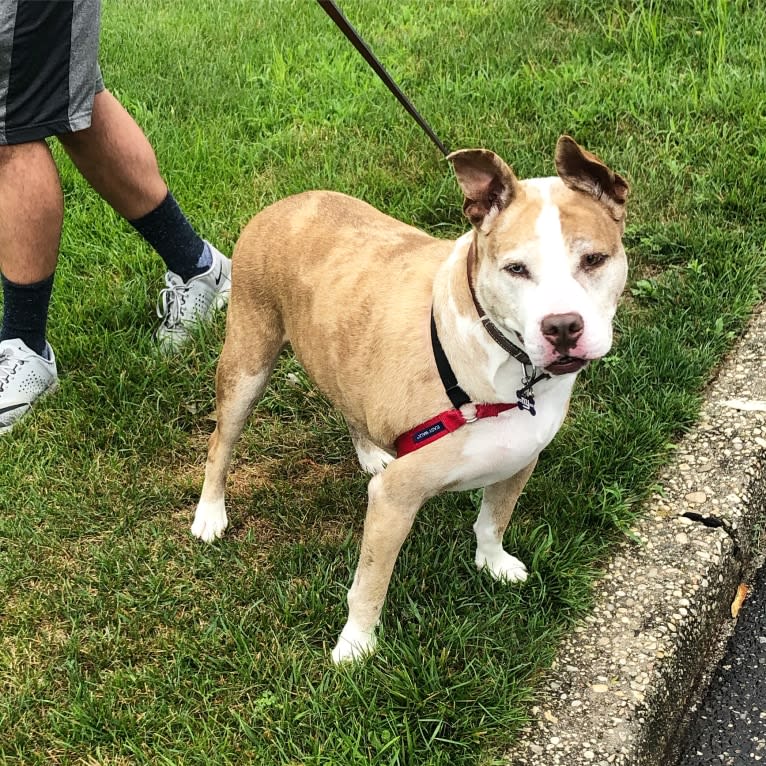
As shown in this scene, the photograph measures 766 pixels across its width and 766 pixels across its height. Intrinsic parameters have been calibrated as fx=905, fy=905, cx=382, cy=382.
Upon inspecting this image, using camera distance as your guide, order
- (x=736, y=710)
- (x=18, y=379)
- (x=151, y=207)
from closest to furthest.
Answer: (x=736, y=710)
(x=18, y=379)
(x=151, y=207)

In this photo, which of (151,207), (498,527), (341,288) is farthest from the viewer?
(151,207)

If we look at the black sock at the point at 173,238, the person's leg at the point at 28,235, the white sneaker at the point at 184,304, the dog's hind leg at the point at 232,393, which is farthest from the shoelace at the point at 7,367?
the dog's hind leg at the point at 232,393

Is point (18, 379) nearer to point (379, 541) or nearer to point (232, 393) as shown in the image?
point (232, 393)

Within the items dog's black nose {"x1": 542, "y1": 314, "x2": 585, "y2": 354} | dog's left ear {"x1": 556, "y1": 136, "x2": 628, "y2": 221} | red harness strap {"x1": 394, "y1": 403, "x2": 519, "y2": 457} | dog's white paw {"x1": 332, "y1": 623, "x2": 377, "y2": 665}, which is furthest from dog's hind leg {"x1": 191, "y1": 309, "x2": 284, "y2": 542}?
dog's black nose {"x1": 542, "y1": 314, "x2": 585, "y2": 354}

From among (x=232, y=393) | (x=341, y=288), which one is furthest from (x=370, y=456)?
(x=341, y=288)

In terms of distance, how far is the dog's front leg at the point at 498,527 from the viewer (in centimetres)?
268

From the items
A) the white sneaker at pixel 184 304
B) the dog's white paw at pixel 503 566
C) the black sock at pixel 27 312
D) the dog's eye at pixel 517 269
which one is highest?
the dog's eye at pixel 517 269

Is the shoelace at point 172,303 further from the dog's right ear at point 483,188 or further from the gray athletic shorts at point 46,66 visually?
the dog's right ear at point 483,188

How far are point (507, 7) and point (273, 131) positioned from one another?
1778 mm

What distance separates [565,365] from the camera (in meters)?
1.97

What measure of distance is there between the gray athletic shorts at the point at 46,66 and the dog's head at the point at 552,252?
5.92 feet

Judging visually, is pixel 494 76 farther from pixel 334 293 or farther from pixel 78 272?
pixel 334 293

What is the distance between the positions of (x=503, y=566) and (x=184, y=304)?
1.87 meters

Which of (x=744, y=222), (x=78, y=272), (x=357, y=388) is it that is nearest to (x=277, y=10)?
(x=78, y=272)
